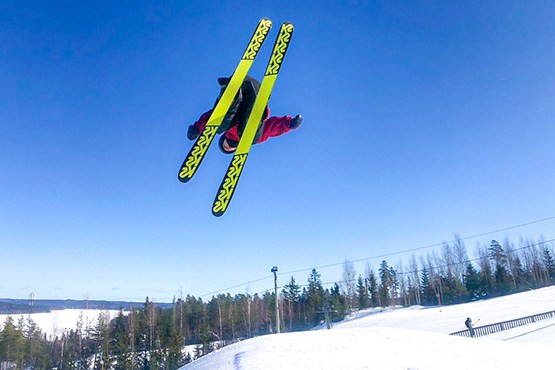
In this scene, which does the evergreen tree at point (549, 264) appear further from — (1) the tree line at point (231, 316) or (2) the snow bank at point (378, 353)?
(2) the snow bank at point (378, 353)

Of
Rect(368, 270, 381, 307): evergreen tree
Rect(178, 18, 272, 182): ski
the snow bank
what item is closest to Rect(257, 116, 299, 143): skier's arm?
Rect(178, 18, 272, 182): ski

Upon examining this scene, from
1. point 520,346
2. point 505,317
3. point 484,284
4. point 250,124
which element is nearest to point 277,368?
point 250,124

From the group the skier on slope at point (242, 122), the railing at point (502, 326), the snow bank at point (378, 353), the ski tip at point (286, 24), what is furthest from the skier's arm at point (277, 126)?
the railing at point (502, 326)

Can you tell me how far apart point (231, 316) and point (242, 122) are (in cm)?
→ 5896

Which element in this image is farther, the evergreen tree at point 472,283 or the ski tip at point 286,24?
the evergreen tree at point 472,283

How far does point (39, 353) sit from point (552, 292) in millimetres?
66712

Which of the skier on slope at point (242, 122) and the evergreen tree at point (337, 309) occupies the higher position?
the skier on slope at point (242, 122)

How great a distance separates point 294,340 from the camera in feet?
30.8

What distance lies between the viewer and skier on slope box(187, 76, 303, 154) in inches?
217

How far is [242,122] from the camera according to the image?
5707mm

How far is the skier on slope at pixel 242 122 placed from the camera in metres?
5.52

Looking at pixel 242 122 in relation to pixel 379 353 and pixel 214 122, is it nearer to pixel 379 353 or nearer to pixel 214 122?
pixel 214 122

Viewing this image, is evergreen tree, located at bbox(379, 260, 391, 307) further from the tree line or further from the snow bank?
the snow bank

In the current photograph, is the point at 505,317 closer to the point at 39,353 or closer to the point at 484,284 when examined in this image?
the point at 484,284
